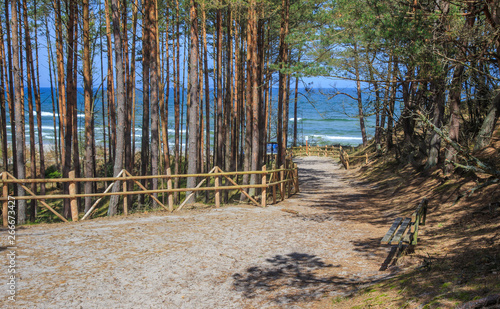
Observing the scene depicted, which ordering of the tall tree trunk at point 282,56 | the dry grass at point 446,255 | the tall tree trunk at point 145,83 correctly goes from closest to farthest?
the dry grass at point 446,255, the tall tree trunk at point 145,83, the tall tree trunk at point 282,56

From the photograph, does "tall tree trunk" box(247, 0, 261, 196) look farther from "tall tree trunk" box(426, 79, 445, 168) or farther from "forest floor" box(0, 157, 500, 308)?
"tall tree trunk" box(426, 79, 445, 168)

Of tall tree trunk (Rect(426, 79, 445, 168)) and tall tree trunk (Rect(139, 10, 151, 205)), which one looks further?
tall tree trunk (Rect(139, 10, 151, 205))

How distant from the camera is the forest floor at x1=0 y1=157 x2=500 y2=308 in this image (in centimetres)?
465

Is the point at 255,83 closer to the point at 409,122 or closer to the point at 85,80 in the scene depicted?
the point at 85,80

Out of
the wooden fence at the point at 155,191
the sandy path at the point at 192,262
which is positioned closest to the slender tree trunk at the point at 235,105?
the wooden fence at the point at 155,191

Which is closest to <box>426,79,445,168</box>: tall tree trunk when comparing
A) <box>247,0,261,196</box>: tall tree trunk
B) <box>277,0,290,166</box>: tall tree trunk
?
<box>277,0,290,166</box>: tall tree trunk

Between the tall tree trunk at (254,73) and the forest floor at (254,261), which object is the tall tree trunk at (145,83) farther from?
the forest floor at (254,261)

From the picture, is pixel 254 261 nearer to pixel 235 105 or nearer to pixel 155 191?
pixel 155 191

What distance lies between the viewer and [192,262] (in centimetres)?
649

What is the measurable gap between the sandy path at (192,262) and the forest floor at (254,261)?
0.8 inches

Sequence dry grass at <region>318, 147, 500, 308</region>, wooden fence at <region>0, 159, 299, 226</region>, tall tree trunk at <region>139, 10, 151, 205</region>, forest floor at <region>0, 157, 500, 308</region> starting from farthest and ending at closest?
1. tall tree trunk at <region>139, 10, 151, 205</region>
2. wooden fence at <region>0, 159, 299, 226</region>
3. forest floor at <region>0, 157, 500, 308</region>
4. dry grass at <region>318, 147, 500, 308</region>

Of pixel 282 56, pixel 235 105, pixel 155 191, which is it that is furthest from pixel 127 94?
pixel 155 191

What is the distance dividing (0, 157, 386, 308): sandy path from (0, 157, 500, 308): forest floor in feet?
0.07

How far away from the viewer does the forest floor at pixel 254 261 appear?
15.3 feet
